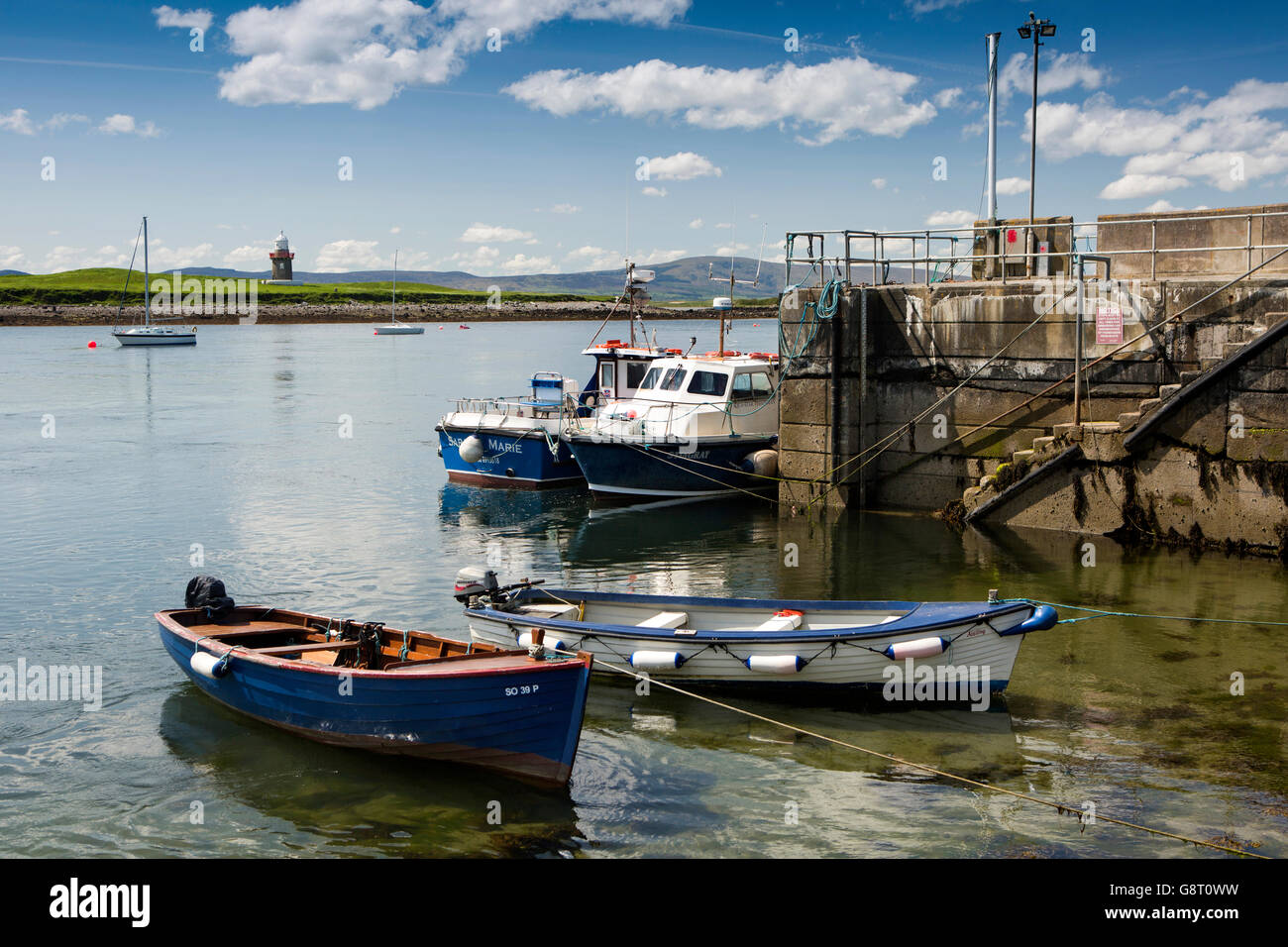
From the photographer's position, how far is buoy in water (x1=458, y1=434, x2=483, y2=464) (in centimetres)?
2744

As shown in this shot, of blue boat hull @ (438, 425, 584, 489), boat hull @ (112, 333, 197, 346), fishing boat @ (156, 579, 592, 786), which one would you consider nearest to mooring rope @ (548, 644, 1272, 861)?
fishing boat @ (156, 579, 592, 786)

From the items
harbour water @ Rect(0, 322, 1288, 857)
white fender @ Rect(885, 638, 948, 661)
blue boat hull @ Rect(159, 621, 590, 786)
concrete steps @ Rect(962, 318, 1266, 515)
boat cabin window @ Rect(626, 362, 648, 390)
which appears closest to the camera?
harbour water @ Rect(0, 322, 1288, 857)

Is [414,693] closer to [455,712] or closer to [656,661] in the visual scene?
[455,712]

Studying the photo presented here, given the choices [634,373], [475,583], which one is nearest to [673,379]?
[634,373]

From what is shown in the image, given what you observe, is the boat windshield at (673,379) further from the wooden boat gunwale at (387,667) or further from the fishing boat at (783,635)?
the wooden boat gunwale at (387,667)

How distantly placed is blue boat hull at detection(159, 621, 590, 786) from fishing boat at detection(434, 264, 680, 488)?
14.7 meters

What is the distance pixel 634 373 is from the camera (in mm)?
29109

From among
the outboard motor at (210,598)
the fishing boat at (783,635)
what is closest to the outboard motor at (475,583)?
the fishing boat at (783,635)

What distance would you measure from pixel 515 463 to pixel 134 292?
474 feet

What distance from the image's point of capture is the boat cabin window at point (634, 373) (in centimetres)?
2897

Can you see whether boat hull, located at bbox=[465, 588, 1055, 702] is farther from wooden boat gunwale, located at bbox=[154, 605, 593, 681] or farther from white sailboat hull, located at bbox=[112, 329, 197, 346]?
white sailboat hull, located at bbox=[112, 329, 197, 346]

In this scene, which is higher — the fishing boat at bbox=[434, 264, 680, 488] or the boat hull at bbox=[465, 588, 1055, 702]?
the fishing boat at bbox=[434, 264, 680, 488]

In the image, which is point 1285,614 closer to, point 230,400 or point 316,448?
point 316,448
